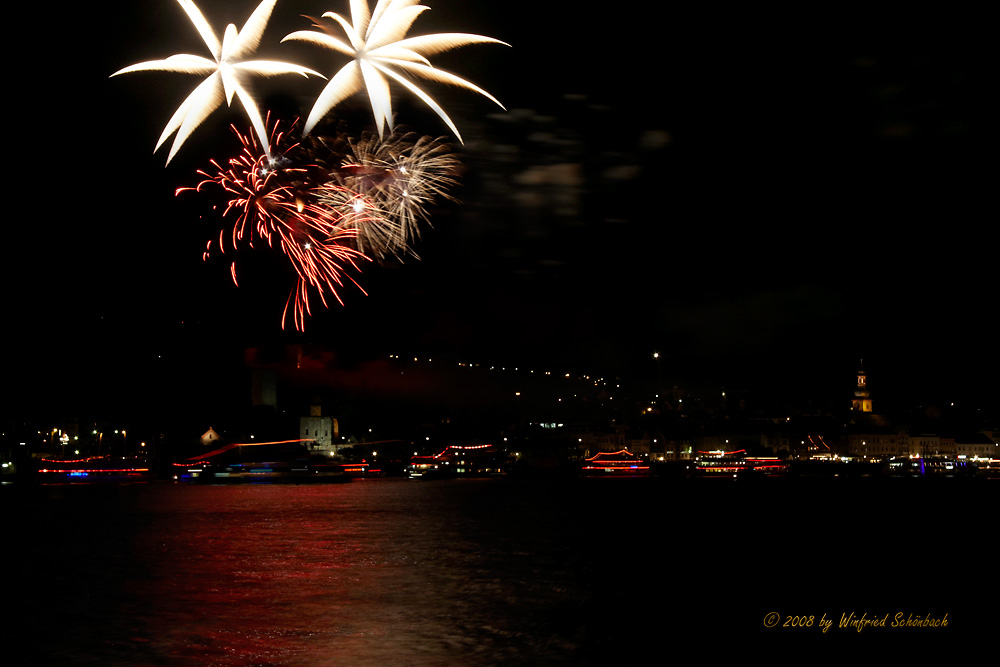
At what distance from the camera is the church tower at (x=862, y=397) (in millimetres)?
114625

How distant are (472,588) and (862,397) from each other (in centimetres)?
11672

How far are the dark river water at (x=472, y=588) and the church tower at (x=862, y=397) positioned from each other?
326 feet

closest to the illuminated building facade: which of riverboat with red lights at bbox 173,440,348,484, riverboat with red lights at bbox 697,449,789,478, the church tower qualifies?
the church tower

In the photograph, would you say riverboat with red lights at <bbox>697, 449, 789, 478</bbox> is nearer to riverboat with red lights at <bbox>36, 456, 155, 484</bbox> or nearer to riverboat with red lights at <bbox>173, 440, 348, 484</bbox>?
riverboat with red lights at <bbox>173, 440, 348, 484</bbox>

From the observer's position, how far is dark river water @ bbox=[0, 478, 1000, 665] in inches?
267

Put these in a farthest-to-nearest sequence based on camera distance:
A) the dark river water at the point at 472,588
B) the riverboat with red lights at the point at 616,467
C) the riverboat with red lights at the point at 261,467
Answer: the riverboat with red lights at the point at 616,467 → the riverboat with red lights at the point at 261,467 → the dark river water at the point at 472,588

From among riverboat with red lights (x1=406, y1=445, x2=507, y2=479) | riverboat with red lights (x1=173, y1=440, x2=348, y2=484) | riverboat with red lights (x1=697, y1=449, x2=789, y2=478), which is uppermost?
riverboat with red lights (x1=173, y1=440, x2=348, y2=484)

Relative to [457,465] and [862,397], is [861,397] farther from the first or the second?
[457,465]

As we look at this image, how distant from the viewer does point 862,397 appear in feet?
383

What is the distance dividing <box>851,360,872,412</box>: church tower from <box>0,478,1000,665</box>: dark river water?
99.5m

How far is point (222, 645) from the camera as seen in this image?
22.0 ft

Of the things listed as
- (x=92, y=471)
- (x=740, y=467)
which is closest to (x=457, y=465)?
(x=740, y=467)

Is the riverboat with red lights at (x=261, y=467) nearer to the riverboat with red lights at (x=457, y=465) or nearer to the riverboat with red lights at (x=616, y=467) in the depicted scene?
the riverboat with red lights at (x=457, y=465)

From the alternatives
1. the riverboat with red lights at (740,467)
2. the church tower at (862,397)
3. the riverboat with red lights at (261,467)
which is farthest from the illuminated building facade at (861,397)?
the riverboat with red lights at (261,467)
